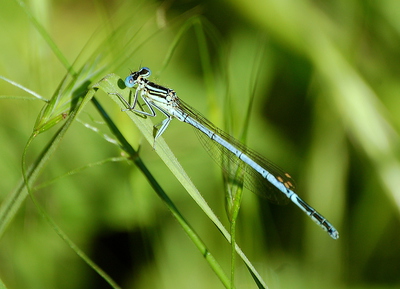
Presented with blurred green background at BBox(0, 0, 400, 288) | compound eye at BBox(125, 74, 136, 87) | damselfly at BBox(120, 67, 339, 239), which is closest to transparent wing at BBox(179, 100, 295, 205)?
damselfly at BBox(120, 67, 339, 239)

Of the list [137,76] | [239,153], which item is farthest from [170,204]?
[239,153]

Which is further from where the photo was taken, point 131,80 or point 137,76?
point 137,76

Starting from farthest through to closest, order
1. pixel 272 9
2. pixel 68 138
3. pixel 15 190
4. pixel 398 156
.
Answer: pixel 68 138
pixel 272 9
pixel 398 156
pixel 15 190

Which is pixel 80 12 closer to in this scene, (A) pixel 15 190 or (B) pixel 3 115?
(B) pixel 3 115

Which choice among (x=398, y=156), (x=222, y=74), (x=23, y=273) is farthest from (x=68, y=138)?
(x=398, y=156)

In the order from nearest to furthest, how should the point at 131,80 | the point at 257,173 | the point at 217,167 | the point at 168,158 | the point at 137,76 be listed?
the point at 168,158 → the point at 131,80 → the point at 137,76 → the point at 217,167 → the point at 257,173

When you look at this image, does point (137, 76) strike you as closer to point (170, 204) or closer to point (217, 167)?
point (217, 167)

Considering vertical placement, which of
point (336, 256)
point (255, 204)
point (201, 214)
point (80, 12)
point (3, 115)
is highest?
point (80, 12)

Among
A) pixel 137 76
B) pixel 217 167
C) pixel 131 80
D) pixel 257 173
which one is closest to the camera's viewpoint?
pixel 131 80
